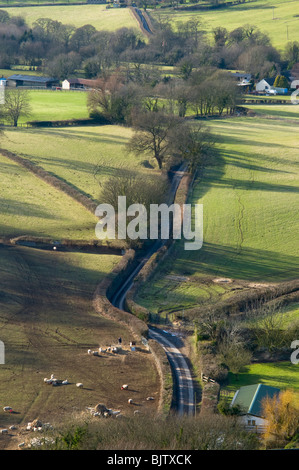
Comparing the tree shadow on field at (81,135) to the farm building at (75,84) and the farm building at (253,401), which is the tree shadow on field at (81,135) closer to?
the farm building at (75,84)

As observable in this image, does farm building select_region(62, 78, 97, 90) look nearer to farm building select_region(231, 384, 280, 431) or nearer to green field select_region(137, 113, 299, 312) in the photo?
green field select_region(137, 113, 299, 312)

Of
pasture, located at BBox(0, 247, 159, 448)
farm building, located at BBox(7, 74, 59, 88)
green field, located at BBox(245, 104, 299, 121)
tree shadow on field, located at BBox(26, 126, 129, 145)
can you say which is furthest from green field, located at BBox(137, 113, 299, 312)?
farm building, located at BBox(7, 74, 59, 88)

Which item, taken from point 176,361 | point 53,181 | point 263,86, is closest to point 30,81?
point 263,86

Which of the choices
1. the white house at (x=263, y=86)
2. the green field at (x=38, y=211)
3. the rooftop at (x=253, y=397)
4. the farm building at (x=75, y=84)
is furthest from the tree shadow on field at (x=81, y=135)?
the rooftop at (x=253, y=397)

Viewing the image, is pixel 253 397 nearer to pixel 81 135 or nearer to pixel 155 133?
pixel 155 133

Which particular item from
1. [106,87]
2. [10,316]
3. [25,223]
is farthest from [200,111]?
[10,316]

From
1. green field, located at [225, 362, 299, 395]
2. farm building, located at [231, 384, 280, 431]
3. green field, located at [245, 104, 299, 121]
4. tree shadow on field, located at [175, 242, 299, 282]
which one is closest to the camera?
farm building, located at [231, 384, 280, 431]

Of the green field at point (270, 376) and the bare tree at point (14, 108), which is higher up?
the bare tree at point (14, 108)
